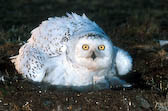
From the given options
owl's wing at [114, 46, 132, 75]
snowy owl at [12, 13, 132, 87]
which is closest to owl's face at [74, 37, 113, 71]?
snowy owl at [12, 13, 132, 87]

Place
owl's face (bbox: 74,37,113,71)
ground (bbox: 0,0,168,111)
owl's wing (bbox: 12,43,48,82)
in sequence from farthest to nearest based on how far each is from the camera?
1. owl's wing (bbox: 12,43,48,82)
2. owl's face (bbox: 74,37,113,71)
3. ground (bbox: 0,0,168,111)

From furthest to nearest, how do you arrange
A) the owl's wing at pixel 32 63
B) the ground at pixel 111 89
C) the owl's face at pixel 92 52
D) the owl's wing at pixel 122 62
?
the owl's wing at pixel 122 62 < the owl's wing at pixel 32 63 < the owl's face at pixel 92 52 < the ground at pixel 111 89

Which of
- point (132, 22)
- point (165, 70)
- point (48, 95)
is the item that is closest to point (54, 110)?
point (48, 95)

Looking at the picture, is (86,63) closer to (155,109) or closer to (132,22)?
(155,109)

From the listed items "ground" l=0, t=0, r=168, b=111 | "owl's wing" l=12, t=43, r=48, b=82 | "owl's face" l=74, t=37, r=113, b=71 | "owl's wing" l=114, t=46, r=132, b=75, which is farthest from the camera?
"owl's wing" l=114, t=46, r=132, b=75

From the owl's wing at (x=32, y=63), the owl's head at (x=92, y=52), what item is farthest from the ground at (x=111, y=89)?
the owl's head at (x=92, y=52)

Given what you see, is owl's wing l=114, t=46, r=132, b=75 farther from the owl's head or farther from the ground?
the owl's head

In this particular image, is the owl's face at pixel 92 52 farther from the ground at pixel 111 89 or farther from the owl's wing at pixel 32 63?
the owl's wing at pixel 32 63
